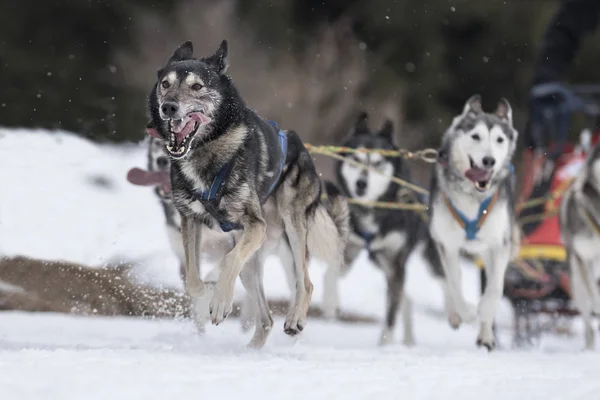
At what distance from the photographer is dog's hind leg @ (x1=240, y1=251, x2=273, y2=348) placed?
3.46 m

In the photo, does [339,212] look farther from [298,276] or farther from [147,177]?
[147,177]

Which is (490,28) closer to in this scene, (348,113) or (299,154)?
(348,113)

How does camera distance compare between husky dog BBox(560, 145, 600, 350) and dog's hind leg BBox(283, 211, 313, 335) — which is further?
husky dog BBox(560, 145, 600, 350)

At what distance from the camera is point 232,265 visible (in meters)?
2.95

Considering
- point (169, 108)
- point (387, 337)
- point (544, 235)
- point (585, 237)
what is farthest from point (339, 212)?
point (544, 235)

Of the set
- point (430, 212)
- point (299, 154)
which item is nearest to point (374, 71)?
point (430, 212)

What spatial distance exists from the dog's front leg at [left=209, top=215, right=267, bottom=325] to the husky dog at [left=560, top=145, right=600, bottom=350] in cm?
231

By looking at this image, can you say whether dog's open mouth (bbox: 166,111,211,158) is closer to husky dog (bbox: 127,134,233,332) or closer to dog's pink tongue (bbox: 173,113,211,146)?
dog's pink tongue (bbox: 173,113,211,146)

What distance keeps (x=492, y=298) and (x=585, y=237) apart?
90 centimetres

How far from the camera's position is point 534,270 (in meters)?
5.32

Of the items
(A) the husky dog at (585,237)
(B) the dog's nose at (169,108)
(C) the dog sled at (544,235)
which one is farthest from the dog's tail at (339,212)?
(C) the dog sled at (544,235)

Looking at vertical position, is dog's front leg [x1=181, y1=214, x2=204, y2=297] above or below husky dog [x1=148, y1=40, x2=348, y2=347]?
below

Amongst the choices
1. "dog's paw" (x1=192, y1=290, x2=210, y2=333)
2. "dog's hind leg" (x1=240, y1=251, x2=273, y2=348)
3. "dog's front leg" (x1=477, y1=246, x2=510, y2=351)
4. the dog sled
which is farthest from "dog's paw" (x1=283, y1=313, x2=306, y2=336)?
the dog sled

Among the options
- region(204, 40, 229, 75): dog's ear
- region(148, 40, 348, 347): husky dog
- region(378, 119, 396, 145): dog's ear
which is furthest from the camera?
region(378, 119, 396, 145): dog's ear
